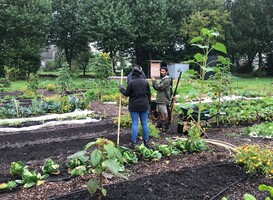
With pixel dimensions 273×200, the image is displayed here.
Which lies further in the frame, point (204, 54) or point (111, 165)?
point (204, 54)

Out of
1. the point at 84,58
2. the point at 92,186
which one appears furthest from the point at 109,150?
Result: the point at 84,58

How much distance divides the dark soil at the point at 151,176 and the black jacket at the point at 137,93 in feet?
2.64

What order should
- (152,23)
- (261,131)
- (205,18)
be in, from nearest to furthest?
(261,131) < (152,23) < (205,18)

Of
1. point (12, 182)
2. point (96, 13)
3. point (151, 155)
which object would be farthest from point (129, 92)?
point (96, 13)

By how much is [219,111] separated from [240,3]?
26829 millimetres

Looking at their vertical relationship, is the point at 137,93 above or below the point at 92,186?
above

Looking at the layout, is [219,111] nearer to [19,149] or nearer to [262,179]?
[262,179]

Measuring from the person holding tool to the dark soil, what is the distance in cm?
87

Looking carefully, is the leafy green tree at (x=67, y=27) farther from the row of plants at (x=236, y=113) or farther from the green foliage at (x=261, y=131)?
the green foliage at (x=261, y=131)

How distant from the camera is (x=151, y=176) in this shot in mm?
4258

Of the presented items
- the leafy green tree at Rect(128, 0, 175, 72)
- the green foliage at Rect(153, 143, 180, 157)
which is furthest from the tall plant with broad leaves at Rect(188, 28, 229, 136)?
the leafy green tree at Rect(128, 0, 175, 72)

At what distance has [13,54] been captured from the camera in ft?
88.6

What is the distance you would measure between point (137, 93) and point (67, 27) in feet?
90.0

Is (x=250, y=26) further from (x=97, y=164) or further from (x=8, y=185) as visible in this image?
(x=97, y=164)
